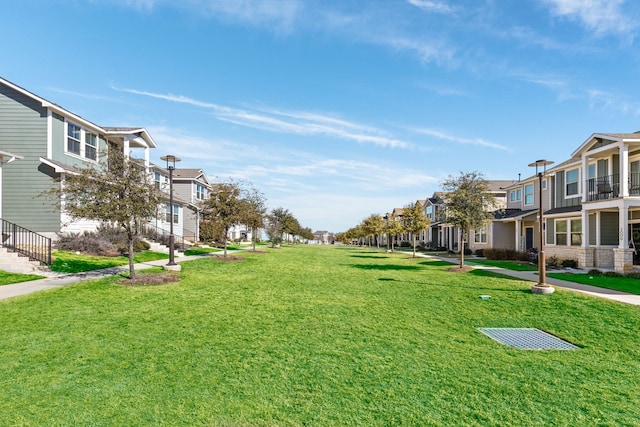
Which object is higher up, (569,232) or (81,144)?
(81,144)

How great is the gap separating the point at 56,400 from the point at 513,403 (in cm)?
517

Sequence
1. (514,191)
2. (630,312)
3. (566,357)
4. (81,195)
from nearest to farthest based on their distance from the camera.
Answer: (566,357) < (630,312) < (81,195) < (514,191)

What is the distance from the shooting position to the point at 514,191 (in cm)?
3209

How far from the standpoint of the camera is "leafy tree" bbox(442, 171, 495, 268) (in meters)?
17.9

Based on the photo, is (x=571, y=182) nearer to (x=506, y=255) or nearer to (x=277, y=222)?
(x=506, y=255)

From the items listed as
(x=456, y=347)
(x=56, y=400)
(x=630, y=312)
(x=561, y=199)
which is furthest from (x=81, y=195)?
(x=561, y=199)

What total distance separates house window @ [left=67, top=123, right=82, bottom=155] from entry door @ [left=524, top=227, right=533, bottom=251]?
32.0 m

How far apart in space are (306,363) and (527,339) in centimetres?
436

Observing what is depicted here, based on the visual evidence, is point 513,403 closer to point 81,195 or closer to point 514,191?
point 81,195

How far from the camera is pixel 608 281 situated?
1402cm

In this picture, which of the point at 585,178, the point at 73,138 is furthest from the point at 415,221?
the point at 73,138

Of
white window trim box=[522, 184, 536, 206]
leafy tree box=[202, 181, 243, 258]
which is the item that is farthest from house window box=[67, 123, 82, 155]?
white window trim box=[522, 184, 536, 206]

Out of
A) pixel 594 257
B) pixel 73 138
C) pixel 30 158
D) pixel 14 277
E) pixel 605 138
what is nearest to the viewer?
pixel 14 277

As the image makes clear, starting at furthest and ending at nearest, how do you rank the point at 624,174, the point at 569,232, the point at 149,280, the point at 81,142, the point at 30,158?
the point at 569,232 → the point at 81,142 → the point at 30,158 → the point at 624,174 → the point at 149,280
